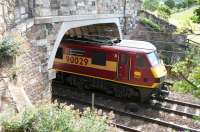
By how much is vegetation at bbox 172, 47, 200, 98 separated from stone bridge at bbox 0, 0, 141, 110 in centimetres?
353

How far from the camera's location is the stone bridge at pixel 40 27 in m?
9.91

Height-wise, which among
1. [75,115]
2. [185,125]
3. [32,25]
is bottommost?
[185,125]

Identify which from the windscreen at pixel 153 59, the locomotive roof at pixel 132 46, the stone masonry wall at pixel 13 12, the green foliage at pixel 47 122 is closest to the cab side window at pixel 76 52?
the locomotive roof at pixel 132 46

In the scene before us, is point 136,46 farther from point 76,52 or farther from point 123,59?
point 76,52

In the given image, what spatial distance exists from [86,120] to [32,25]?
5123 millimetres

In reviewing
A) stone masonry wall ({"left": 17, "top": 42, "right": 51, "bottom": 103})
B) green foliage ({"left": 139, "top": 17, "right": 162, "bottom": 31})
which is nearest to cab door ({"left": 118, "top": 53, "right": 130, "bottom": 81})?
stone masonry wall ({"left": 17, "top": 42, "right": 51, "bottom": 103})

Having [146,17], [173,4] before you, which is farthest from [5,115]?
[173,4]

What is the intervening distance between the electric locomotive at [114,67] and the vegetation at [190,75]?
533 centimetres

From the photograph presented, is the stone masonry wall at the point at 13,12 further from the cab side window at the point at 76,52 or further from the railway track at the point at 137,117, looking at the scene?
the cab side window at the point at 76,52

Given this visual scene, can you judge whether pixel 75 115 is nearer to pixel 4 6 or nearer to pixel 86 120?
pixel 86 120

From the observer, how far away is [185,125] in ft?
43.4

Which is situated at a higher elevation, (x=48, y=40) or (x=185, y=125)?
(x=48, y=40)

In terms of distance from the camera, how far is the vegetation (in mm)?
7879

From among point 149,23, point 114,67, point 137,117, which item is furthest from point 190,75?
point 149,23
